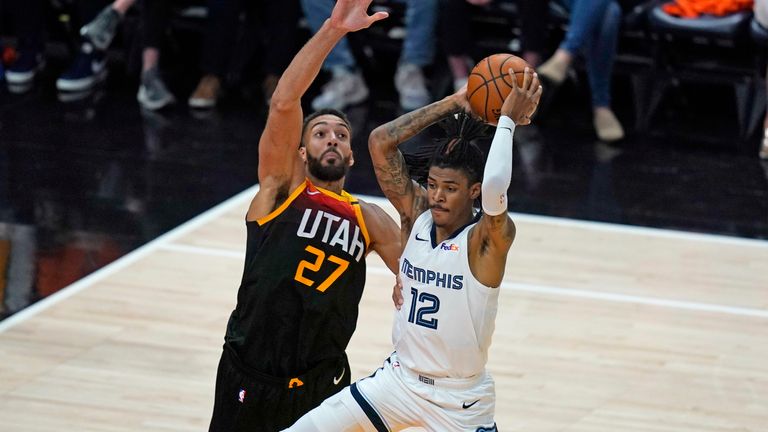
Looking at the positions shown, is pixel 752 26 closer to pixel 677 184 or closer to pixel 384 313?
pixel 677 184

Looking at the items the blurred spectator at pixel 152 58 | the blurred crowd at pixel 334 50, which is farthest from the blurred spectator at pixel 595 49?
the blurred spectator at pixel 152 58

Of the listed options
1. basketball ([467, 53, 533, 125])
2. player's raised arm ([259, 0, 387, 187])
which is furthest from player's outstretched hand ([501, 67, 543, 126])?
player's raised arm ([259, 0, 387, 187])

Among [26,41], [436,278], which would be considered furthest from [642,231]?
[26,41]

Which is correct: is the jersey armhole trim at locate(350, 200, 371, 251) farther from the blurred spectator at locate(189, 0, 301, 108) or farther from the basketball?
the blurred spectator at locate(189, 0, 301, 108)

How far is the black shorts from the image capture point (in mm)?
4852

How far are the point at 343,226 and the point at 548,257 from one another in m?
3.33

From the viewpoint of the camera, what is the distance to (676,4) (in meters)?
10.3

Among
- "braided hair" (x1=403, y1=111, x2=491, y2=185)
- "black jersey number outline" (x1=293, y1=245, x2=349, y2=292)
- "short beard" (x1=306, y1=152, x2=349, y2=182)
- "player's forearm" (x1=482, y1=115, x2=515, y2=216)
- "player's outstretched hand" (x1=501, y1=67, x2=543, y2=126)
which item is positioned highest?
"player's outstretched hand" (x1=501, y1=67, x2=543, y2=126)

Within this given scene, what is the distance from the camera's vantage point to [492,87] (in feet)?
15.4

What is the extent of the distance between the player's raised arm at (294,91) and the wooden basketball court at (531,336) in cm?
144

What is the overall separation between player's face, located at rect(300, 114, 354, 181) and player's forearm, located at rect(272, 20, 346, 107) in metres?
0.23

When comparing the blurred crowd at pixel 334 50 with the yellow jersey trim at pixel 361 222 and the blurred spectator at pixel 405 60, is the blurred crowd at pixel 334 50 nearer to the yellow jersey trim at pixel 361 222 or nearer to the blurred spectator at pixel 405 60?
the blurred spectator at pixel 405 60

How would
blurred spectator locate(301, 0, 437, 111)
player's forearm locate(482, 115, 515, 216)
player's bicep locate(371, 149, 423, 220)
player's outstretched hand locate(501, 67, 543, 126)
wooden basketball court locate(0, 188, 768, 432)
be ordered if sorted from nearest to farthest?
player's forearm locate(482, 115, 515, 216) → player's outstretched hand locate(501, 67, 543, 126) → player's bicep locate(371, 149, 423, 220) → wooden basketball court locate(0, 188, 768, 432) → blurred spectator locate(301, 0, 437, 111)

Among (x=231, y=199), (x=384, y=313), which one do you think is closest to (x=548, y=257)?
(x=384, y=313)
